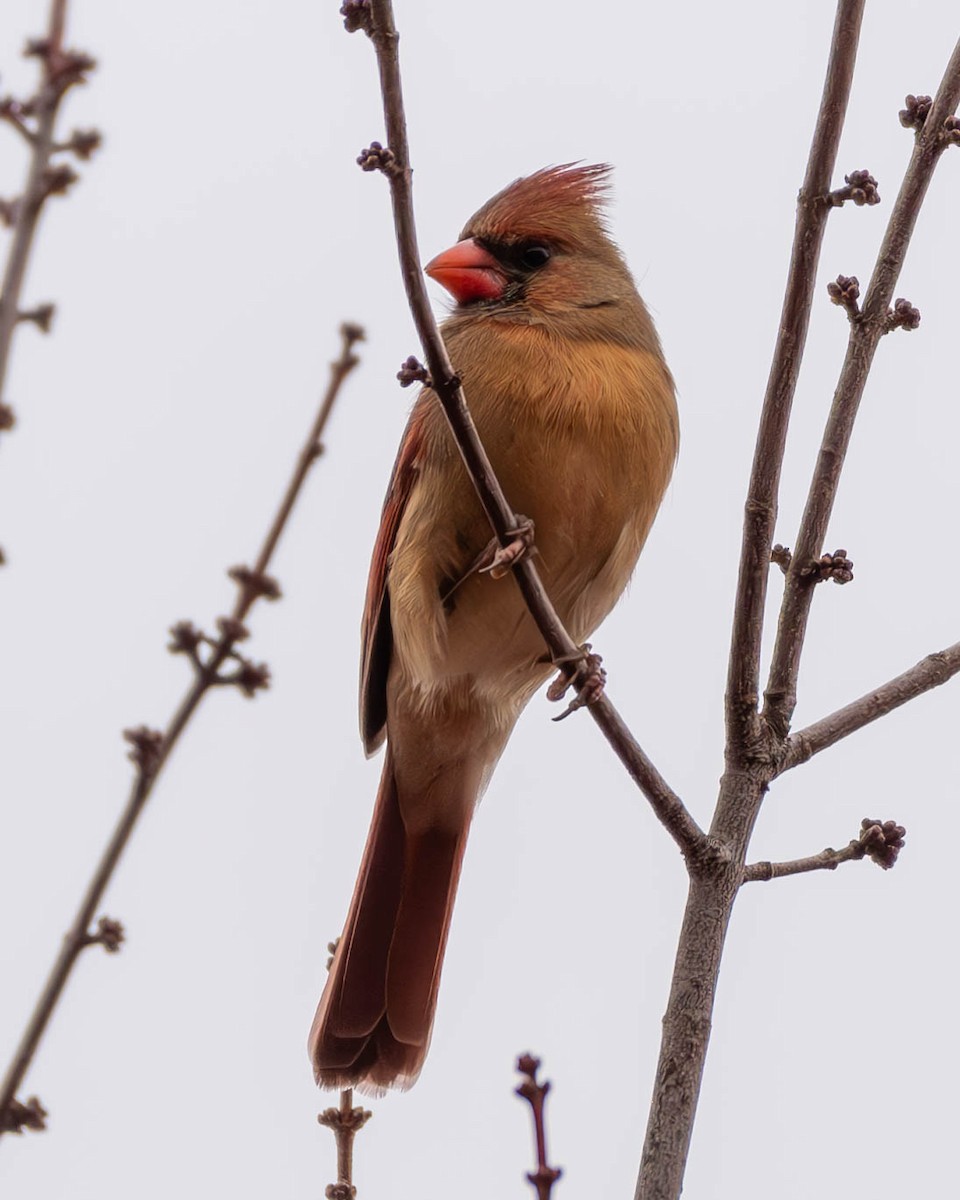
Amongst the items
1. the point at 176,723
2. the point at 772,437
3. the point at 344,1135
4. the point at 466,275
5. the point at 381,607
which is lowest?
the point at 176,723

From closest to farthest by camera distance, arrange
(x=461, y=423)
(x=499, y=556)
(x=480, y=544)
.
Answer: (x=461, y=423) → (x=499, y=556) → (x=480, y=544)

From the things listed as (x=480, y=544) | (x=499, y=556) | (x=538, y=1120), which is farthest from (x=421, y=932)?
(x=538, y=1120)

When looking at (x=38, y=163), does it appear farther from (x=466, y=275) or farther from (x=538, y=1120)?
(x=466, y=275)

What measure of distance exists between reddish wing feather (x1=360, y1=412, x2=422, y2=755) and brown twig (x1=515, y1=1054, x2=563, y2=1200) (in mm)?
2064

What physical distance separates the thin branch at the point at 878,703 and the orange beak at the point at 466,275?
57.5 inches

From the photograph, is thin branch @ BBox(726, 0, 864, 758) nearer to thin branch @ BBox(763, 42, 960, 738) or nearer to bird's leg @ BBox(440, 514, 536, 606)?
thin branch @ BBox(763, 42, 960, 738)

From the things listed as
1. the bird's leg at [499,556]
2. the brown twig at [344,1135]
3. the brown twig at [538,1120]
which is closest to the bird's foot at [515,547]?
the bird's leg at [499,556]

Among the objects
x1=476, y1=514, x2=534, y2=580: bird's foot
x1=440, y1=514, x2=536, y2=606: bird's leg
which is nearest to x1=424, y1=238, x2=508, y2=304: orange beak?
x1=440, y1=514, x2=536, y2=606: bird's leg

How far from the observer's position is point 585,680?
10.1 feet

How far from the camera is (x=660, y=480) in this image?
12.2 ft

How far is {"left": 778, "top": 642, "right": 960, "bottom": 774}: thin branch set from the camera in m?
2.96

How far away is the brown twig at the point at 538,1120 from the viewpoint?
166 centimetres

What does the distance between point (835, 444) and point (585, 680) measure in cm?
63

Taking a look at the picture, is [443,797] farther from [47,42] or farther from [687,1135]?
[47,42]
